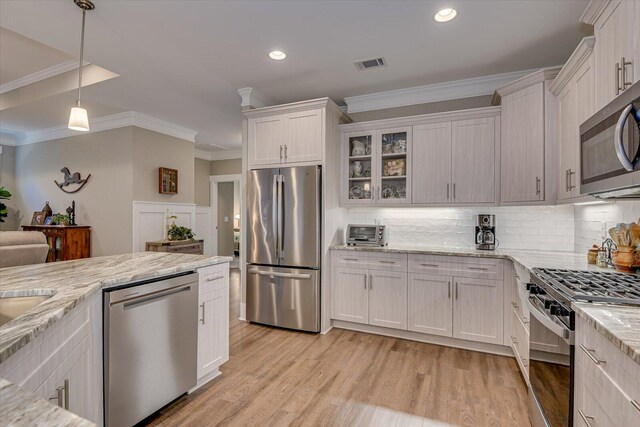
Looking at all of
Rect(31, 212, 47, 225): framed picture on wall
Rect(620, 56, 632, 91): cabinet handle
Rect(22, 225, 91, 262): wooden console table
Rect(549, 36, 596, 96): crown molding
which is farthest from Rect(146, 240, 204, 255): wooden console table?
Rect(620, 56, 632, 91): cabinet handle

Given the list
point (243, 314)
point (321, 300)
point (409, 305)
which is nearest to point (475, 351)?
point (409, 305)

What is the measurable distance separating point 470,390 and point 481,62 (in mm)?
2889

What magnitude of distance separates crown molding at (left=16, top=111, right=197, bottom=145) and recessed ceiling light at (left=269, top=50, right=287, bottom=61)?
299 cm

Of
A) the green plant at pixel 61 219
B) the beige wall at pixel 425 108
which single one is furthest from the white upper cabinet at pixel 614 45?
the green plant at pixel 61 219

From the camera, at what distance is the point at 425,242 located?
3.69m

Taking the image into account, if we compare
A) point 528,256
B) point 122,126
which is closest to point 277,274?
→ point 528,256

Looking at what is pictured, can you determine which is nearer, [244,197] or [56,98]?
[244,197]

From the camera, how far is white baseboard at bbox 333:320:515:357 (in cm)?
295

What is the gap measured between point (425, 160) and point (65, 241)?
5497 mm

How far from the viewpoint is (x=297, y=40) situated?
267 centimetres

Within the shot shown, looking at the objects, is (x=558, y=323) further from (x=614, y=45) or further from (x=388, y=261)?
(x=388, y=261)

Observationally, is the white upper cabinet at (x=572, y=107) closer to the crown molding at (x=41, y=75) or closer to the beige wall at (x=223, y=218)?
the crown molding at (x=41, y=75)

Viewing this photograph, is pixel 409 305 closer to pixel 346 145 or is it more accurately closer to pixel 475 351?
pixel 475 351

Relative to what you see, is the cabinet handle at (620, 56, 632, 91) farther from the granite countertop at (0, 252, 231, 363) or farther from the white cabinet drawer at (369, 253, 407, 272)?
the granite countertop at (0, 252, 231, 363)
